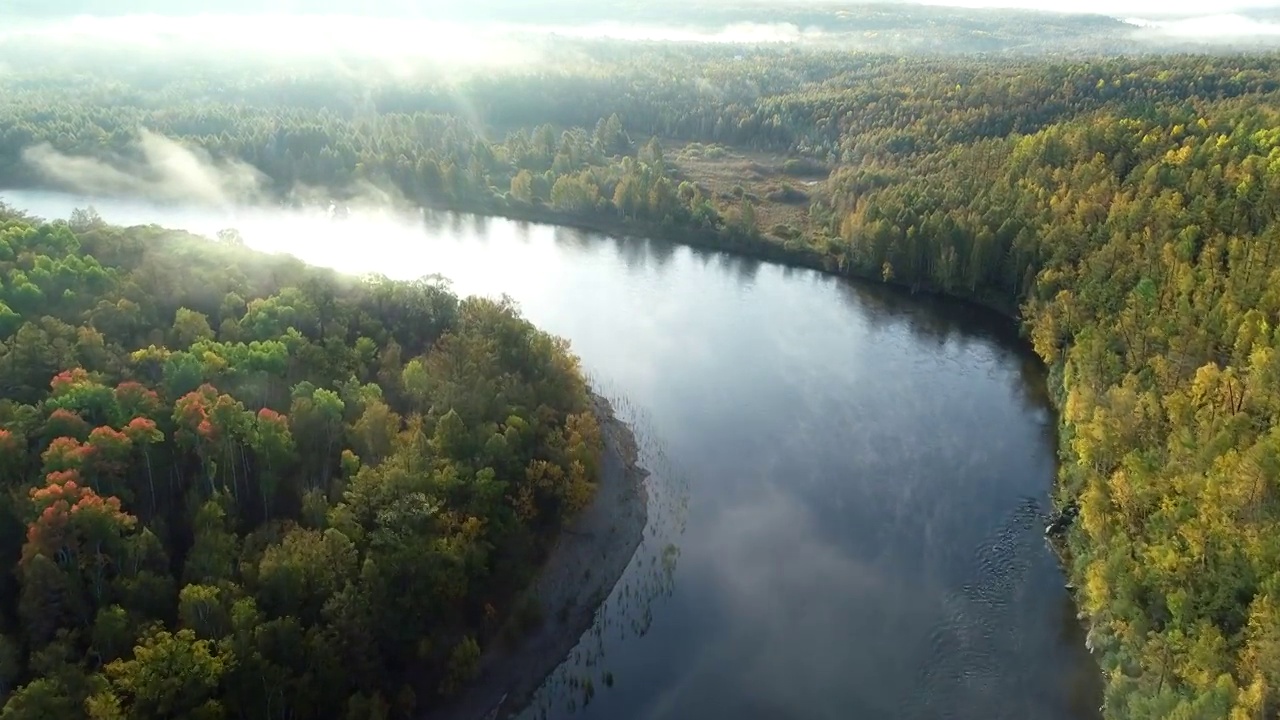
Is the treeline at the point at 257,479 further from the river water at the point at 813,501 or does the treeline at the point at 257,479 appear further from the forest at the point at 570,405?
the river water at the point at 813,501

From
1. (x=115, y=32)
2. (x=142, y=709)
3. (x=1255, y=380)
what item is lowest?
(x=142, y=709)

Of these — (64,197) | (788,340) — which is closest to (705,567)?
(788,340)

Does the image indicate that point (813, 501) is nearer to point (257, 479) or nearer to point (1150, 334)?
point (1150, 334)

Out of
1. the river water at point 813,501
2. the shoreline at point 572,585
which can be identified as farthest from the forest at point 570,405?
the river water at point 813,501

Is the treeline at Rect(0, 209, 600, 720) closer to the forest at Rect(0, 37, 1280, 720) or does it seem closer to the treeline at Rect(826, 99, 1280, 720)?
the forest at Rect(0, 37, 1280, 720)

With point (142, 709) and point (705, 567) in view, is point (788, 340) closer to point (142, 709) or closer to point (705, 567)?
point (705, 567)
